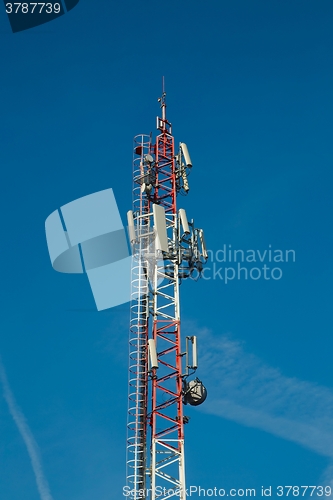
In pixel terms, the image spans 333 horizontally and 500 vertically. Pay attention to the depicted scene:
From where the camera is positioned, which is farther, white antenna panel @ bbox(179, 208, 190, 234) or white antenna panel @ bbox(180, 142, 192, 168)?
white antenna panel @ bbox(180, 142, 192, 168)

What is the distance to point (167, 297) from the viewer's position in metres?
72.6

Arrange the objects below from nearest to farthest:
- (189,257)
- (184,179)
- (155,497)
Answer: (155,497), (189,257), (184,179)

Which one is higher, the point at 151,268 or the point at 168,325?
the point at 151,268

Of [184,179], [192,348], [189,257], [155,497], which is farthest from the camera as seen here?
[184,179]

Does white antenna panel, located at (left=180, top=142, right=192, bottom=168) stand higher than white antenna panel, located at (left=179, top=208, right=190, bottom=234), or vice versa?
white antenna panel, located at (left=180, top=142, right=192, bottom=168)

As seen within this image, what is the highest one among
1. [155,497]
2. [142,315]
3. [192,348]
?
[142,315]

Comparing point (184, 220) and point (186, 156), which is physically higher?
point (186, 156)

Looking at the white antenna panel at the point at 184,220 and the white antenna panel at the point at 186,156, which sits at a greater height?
the white antenna panel at the point at 186,156

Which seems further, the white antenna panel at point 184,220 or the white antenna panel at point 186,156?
the white antenna panel at point 186,156

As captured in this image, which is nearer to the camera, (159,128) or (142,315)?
(142,315)

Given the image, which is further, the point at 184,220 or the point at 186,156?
the point at 186,156

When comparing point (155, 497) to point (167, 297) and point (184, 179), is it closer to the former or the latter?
point (167, 297)

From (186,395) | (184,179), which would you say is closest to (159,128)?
(184,179)

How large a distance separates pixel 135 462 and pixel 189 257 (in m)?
17.4
